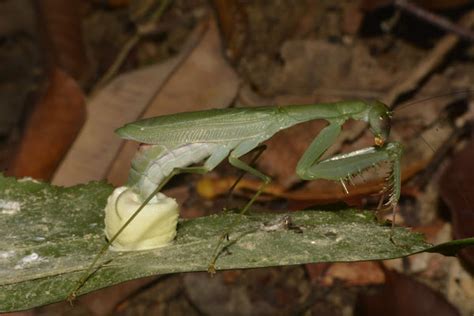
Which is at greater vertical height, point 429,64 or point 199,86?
point 429,64

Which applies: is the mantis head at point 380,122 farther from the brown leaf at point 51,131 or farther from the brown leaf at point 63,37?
the brown leaf at point 63,37

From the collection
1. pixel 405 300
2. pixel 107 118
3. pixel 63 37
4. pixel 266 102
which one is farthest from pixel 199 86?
pixel 405 300

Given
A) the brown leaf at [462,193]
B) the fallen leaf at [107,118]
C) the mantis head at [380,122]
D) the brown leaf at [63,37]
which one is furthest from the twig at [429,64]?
the brown leaf at [63,37]

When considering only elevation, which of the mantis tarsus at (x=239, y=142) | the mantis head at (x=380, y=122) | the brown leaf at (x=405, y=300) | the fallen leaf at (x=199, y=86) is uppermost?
the mantis head at (x=380, y=122)

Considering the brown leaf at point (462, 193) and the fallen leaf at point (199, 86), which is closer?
the brown leaf at point (462, 193)

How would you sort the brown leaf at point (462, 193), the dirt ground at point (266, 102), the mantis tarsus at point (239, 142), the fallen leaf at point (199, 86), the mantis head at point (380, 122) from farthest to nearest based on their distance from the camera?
the fallen leaf at point (199, 86) < the dirt ground at point (266, 102) < the brown leaf at point (462, 193) < the mantis head at point (380, 122) < the mantis tarsus at point (239, 142)

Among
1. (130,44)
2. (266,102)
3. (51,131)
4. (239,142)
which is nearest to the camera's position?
(239,142)

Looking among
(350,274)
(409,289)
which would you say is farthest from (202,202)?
(409,289)

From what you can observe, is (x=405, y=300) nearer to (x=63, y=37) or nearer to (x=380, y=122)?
(x=380, y=122)
